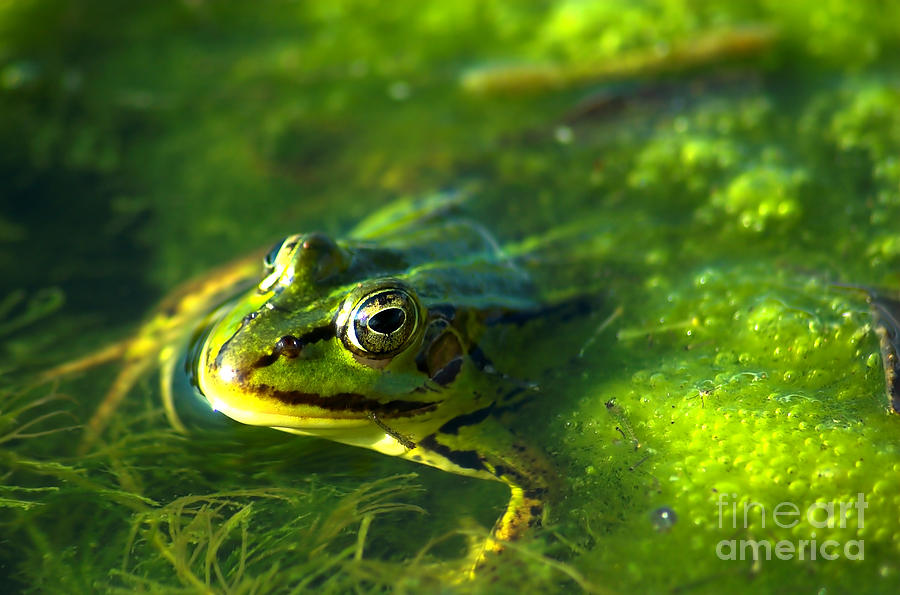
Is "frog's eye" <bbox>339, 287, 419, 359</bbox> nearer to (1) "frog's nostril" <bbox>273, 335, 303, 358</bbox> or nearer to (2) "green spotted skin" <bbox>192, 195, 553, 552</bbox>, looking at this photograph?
(2) "green spotted skin" <bbox>192, 195, 553, 552</bbox>

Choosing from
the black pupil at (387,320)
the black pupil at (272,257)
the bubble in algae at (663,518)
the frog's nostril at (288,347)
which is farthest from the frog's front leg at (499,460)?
the black pupil at (272,257)

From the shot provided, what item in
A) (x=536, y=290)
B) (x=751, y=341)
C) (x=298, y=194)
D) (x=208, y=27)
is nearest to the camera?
(x=751, y=341)

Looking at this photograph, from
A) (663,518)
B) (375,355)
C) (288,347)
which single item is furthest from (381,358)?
(663,518)

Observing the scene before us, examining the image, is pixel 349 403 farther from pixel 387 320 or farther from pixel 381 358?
pixel 387 320

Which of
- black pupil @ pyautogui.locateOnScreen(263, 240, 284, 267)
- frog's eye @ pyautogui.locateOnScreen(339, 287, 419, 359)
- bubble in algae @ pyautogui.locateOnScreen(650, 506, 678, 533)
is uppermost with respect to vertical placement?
black pupil @ pyautogui.locateOnScreen(263, 240, 284, 267)

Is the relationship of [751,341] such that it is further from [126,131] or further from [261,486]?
[126,131]

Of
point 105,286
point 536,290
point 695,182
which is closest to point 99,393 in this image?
point 105,286

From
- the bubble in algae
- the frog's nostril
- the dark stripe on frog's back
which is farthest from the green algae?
the frog's nostril
